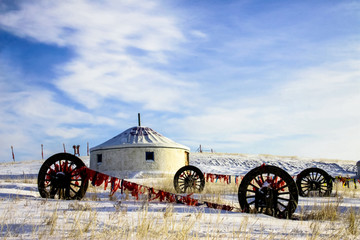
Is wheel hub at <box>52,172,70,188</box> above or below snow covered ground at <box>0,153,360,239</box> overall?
above

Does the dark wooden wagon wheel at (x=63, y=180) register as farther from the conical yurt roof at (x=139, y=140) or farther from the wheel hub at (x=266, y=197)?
the conical yurt roof at (x=139, y=140)

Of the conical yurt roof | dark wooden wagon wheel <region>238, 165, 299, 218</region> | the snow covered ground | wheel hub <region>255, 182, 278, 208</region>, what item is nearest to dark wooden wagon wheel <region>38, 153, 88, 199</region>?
the snow covered ground

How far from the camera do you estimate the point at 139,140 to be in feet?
69.7

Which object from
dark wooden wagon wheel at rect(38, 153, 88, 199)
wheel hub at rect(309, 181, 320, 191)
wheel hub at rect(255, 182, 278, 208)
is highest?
dark wooden wagon wheel at rect(38, 153, 88, 199)

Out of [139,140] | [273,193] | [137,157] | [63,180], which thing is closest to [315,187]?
[273,193]

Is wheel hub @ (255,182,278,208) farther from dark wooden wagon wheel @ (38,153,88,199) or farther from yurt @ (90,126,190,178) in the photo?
yurt @ (90,126,190,178)

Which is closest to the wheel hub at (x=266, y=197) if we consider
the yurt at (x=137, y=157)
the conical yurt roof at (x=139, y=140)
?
the yurt at (x=137, y=157)

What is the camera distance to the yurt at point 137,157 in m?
20.4

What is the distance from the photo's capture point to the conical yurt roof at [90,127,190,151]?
67.3 ft

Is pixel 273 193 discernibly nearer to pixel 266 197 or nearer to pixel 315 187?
pixel 266 197

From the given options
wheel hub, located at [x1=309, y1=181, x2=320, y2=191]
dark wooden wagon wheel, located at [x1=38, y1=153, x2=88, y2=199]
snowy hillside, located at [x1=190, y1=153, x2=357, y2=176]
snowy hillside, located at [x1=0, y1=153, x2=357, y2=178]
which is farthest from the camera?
snowy hillside, located at [x1=190, y1=153, x2=357, y2=176]

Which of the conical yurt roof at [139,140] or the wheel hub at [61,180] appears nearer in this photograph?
the wheel hub at [61,180]

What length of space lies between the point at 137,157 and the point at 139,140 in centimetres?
126

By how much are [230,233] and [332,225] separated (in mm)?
1846
